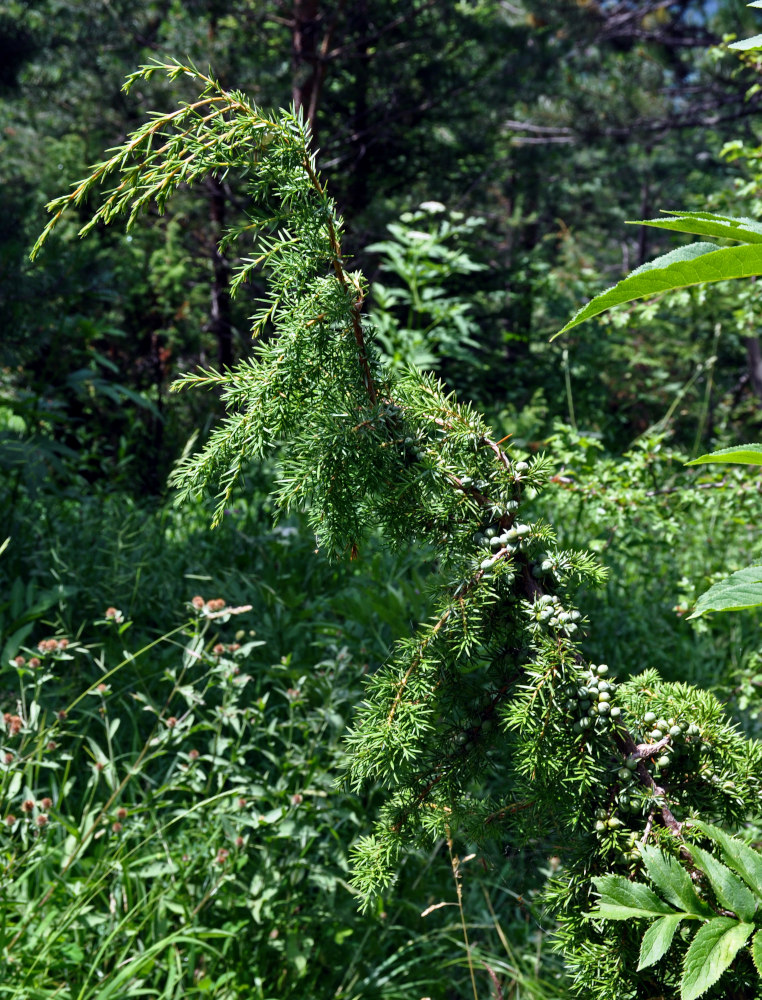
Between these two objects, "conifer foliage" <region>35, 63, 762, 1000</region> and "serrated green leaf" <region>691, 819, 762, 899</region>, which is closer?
"serrated green leaf" <region>691, 819, 762, 899</region>

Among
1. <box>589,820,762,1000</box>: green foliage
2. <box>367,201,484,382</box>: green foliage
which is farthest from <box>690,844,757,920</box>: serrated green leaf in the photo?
<box>367,201,484,382</box>: green foliage

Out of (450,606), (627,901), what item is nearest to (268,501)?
(450,606)

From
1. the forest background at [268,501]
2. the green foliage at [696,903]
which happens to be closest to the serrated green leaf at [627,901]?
the green foliage at [696,903]

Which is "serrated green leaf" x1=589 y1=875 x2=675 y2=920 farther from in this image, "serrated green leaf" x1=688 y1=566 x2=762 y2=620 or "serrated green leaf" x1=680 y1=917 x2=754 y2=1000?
"serrated green leaf" x1=688 y1=566 x2=762 y2=620

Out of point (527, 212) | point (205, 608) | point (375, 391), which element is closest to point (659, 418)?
point (527, 212)

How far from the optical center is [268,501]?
3.26m

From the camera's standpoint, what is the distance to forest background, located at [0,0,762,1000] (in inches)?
71.0

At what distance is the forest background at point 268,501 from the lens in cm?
180

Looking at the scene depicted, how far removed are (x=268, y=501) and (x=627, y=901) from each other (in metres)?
2.54

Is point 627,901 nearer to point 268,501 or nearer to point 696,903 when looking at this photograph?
point 696,903

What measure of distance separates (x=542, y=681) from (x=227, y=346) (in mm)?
5025

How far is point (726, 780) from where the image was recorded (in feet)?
3.35

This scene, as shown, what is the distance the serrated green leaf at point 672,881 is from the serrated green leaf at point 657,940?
0.8 inches

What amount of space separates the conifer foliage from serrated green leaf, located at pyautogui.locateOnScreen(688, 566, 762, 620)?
198mm
